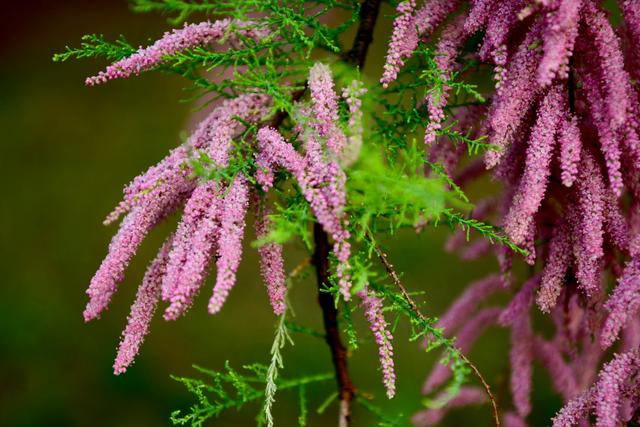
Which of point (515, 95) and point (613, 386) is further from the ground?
point (515, 95)

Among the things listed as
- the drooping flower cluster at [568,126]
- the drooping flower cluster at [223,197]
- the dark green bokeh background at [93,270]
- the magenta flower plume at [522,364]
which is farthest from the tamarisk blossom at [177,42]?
the dark green bokeh background at [93,270]

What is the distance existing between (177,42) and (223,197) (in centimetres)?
22

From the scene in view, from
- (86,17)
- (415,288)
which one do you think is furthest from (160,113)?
(415,288)

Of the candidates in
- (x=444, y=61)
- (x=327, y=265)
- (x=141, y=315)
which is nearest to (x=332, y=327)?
(x=327, y=265)

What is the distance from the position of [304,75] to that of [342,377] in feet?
1.68

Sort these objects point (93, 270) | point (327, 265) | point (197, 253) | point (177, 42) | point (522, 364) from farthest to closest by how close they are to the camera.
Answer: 1. point (93, 270)
2. point (522, 364)
3. point (327, 265)
4. point (177, 42)
5. point (197, 253)

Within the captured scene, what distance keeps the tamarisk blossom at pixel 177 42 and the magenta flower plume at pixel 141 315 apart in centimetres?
23

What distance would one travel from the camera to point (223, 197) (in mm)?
755

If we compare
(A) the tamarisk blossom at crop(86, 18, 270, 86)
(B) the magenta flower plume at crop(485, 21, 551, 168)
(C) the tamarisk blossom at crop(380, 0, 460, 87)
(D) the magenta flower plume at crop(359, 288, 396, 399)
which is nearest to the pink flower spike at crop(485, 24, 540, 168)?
(B) the magenta flower plume at crop(485, 21, 551, 168)

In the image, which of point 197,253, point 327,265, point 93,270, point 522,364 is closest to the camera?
point 197,253

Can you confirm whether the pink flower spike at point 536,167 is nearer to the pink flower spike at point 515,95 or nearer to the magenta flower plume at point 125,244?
the pink flower spike at point 515,95

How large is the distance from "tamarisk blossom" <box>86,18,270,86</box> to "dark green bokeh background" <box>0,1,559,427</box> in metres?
1.38

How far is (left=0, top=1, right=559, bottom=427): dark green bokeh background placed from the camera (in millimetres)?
2355

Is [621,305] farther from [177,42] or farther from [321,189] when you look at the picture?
[177,42]
